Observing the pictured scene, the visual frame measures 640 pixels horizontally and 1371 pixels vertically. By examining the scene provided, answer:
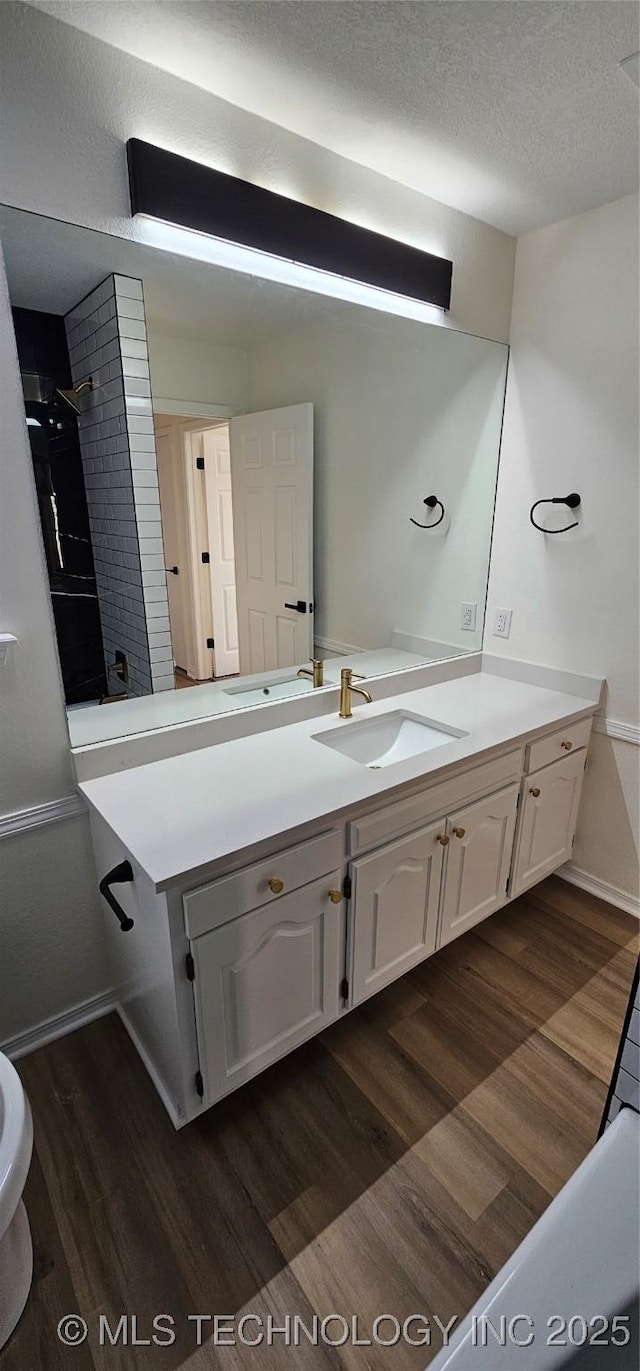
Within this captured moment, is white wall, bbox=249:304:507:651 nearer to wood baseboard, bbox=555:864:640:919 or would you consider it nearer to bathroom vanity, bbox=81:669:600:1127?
bathroom vanity, bbox=81:669:600:1127

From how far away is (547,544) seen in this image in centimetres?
222

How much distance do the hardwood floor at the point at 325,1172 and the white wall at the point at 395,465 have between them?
4.36 feet

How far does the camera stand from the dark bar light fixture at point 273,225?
50.8 inches

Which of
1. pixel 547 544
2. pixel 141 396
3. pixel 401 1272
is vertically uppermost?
pixel 141 396

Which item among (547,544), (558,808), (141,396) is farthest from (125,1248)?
(547,544)

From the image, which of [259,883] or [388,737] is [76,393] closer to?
[259,883]

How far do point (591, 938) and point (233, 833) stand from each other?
1.57 metres

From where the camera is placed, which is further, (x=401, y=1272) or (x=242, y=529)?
(x=242, y=529)

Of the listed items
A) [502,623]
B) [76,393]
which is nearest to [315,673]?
[502,623]

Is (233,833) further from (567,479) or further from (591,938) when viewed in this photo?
(567,479)

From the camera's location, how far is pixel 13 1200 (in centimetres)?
99

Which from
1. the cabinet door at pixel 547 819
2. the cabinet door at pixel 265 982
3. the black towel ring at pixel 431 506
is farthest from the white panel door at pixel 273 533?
the cabinet door at pixel 547 819

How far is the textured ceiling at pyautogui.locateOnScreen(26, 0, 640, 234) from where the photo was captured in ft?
3.74

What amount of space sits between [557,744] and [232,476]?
54.9 inches
